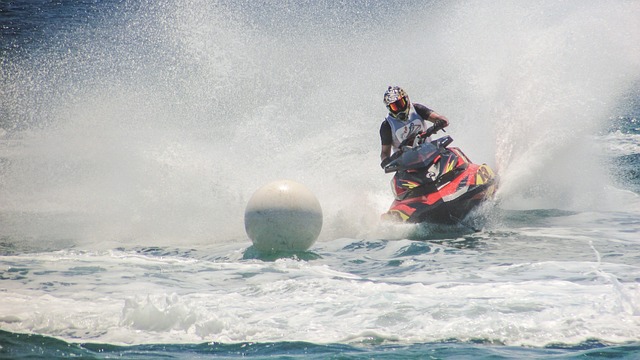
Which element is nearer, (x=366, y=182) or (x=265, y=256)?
(x=265, y=256)

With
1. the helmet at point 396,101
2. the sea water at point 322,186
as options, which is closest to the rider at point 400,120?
the helmet at point 396,101

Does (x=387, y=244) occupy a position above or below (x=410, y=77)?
below

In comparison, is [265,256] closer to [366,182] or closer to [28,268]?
[28,268]

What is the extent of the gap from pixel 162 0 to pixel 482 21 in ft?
37.9

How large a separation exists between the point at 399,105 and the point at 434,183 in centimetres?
147

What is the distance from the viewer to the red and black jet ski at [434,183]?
34.4 ft

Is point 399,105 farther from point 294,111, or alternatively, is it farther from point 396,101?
point 294,111

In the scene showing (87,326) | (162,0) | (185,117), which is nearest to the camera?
(87,326)

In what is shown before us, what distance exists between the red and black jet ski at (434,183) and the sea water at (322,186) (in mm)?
339

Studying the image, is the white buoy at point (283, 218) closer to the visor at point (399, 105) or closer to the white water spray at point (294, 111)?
the white water spray at point (294, 111)

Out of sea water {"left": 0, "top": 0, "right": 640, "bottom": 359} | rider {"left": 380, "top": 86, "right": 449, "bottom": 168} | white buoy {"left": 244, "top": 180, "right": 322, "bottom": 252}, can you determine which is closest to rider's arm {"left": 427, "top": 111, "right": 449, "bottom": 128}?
rider {"left": 380, "top": 86, "right": 449, "bottom": 168}

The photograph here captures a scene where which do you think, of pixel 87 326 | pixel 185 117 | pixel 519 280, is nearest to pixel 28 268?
pixel 87 326

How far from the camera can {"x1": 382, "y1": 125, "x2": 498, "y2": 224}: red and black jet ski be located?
10500 millimetres

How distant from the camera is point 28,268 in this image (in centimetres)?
828
